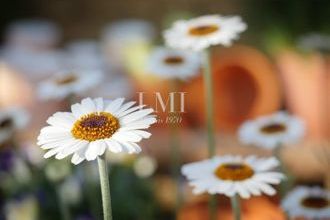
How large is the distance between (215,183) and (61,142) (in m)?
0.11

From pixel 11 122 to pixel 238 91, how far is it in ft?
1.62

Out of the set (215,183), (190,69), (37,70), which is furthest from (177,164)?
(37,70)

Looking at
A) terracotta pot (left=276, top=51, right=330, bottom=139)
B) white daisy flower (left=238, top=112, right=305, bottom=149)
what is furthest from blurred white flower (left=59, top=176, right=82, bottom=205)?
terracotta pot (left=276, top=51, right=330, bottom=139)

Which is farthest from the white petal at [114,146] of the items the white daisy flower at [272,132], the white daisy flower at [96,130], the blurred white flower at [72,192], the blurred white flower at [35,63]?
the blurred white flower at [35,63]

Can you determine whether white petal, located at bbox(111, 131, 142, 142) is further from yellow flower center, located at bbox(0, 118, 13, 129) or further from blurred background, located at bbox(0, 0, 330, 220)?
yellow flower center, located at bbox(0, 118, 13, 129)

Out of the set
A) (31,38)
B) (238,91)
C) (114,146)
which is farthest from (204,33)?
(31,38)

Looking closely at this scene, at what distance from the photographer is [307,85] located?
1.15 metres

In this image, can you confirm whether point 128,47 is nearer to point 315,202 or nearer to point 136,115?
point 315,202

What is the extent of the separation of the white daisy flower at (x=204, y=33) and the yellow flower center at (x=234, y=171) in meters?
0.10

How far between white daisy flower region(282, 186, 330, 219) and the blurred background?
0.09 meters

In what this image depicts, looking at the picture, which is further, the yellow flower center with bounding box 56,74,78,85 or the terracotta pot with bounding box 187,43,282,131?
the terracotta pot with bounding box 187,43,282,131

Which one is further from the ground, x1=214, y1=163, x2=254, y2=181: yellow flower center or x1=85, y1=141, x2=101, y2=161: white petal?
x1=85, y1=141, x2=101, y2=161: white petal

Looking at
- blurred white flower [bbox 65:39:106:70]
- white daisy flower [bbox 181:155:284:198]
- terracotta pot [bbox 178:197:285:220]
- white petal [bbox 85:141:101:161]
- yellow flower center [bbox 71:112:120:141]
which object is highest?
blurred white flower [bbox 65:39:106:70]

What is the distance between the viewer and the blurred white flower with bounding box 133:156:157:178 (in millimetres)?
817
